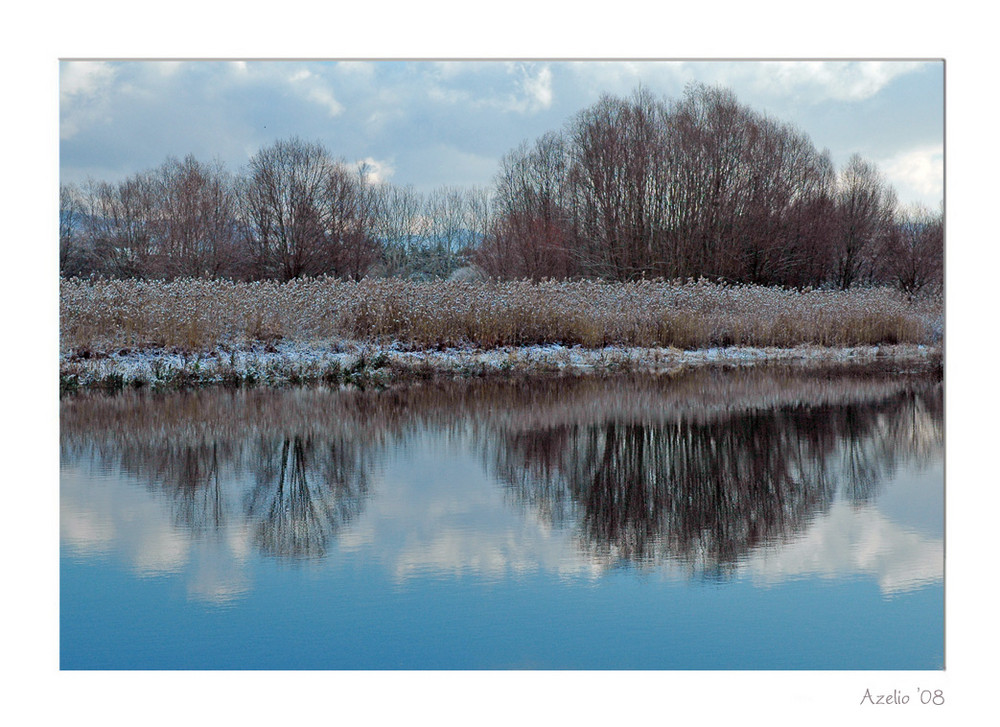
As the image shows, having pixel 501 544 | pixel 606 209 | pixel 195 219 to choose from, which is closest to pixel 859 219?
pixel 606 209

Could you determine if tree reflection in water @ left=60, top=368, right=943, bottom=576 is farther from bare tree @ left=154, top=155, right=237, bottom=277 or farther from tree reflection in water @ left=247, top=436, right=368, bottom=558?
bare tree @ left=154, top=155, right=237, bottom=277

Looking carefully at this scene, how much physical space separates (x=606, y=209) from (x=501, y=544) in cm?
1338

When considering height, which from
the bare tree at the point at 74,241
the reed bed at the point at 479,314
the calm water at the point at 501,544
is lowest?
the calm water at the point at 501,544

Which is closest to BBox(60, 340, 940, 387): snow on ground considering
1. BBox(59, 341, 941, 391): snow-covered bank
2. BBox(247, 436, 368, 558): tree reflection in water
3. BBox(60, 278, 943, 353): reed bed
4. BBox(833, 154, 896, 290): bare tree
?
BBox(59, 341, 941, 391): snow-covered bank

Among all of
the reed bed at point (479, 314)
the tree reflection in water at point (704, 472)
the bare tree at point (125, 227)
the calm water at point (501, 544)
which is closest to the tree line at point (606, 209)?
the bare tree at point (125, 227)

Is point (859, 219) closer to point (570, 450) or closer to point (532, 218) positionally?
point (570, 450)

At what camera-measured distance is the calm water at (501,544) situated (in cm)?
336

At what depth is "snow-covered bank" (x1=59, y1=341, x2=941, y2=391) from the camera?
9922 millimetres

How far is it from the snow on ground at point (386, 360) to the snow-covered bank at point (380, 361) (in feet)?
0.04

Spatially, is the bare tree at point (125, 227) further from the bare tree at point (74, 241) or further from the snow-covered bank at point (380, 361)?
the snow-covered bank at point (380, 361)

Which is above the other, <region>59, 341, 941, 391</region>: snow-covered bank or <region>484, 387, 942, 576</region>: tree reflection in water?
<region>59, 341, 941, 391</region>: snow-covered bank

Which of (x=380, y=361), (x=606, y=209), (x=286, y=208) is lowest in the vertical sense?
(x=380, y=361)

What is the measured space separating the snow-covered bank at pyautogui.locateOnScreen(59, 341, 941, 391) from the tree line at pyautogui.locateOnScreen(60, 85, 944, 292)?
117cm

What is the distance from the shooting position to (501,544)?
168 inches
